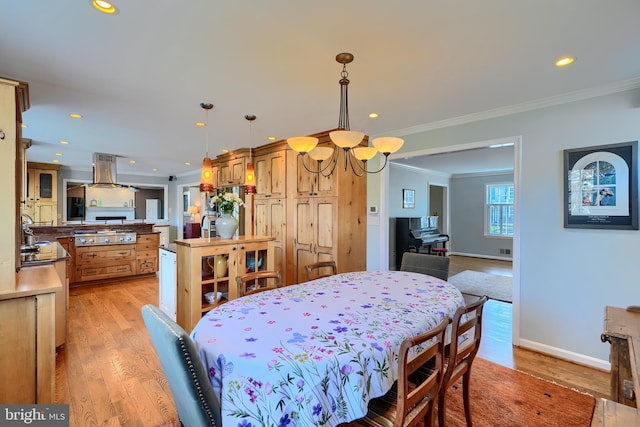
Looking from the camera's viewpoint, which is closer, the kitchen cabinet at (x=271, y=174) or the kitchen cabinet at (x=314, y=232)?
the kitchen cabinet at (x=314, y=232)

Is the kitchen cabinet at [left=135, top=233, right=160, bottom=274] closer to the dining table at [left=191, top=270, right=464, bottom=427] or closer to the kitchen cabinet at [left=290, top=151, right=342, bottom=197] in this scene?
the kitchen cabinet at [left=290, top=151, right=342, bottom=197]

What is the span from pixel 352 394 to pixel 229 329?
62 centimetres

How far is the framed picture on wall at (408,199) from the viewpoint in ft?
23.4

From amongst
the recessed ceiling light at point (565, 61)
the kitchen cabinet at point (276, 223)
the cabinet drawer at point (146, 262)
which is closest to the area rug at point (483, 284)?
the kitchen cabinet at point (276, 223)

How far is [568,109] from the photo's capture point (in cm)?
271

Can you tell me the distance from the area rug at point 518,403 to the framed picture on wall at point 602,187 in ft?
4.69

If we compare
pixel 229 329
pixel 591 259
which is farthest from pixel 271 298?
pixel 591 259

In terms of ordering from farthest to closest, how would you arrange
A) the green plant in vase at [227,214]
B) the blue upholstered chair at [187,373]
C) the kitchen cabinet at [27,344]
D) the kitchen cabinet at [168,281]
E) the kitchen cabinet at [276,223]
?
the kitchen cabinet at [276,223] → the kitchen cabinet at [168,281] → the green plant in vase at [227,214] → the kitchen cabinet at [27,344] → the blue upholstered chair at [187,373]

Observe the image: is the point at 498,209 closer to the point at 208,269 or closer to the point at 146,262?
the point at 208,269

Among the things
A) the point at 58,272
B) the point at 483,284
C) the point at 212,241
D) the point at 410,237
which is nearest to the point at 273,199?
the point at 212,241

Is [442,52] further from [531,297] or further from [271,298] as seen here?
[531,297]

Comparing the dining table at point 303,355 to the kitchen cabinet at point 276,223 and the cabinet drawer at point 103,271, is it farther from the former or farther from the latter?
the cabinet drawer at point 103,271

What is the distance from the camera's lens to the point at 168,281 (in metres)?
3.53

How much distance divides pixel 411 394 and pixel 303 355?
1.59 ft
